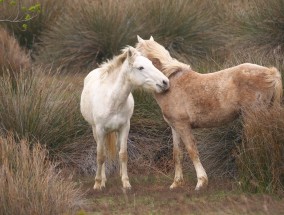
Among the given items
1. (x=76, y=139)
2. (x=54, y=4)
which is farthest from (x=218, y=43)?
(x=76, y=139)

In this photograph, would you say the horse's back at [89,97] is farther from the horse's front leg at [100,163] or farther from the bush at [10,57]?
the bush at [10,57]

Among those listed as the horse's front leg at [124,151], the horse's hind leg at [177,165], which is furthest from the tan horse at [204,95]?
the horse's front leg at [124,151]

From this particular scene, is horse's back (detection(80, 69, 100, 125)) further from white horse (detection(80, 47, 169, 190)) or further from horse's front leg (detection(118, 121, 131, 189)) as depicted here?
horse's front leg (detection(118, 121, 131, 189))

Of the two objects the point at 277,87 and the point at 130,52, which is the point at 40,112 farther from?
the point at 277,87

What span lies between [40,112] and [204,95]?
110 inches

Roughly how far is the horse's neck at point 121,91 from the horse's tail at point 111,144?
85 cm

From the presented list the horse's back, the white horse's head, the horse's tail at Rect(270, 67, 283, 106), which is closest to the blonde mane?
the white horse's head

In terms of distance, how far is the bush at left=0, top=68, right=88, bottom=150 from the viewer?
34.9 ft

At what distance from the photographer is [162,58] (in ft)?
31.3

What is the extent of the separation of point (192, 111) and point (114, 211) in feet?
5.43

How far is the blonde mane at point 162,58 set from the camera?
9.38m

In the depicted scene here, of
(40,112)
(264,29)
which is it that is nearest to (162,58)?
(40,112)

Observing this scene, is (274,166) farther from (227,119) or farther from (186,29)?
(186,29)

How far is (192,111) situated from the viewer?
910 cm
